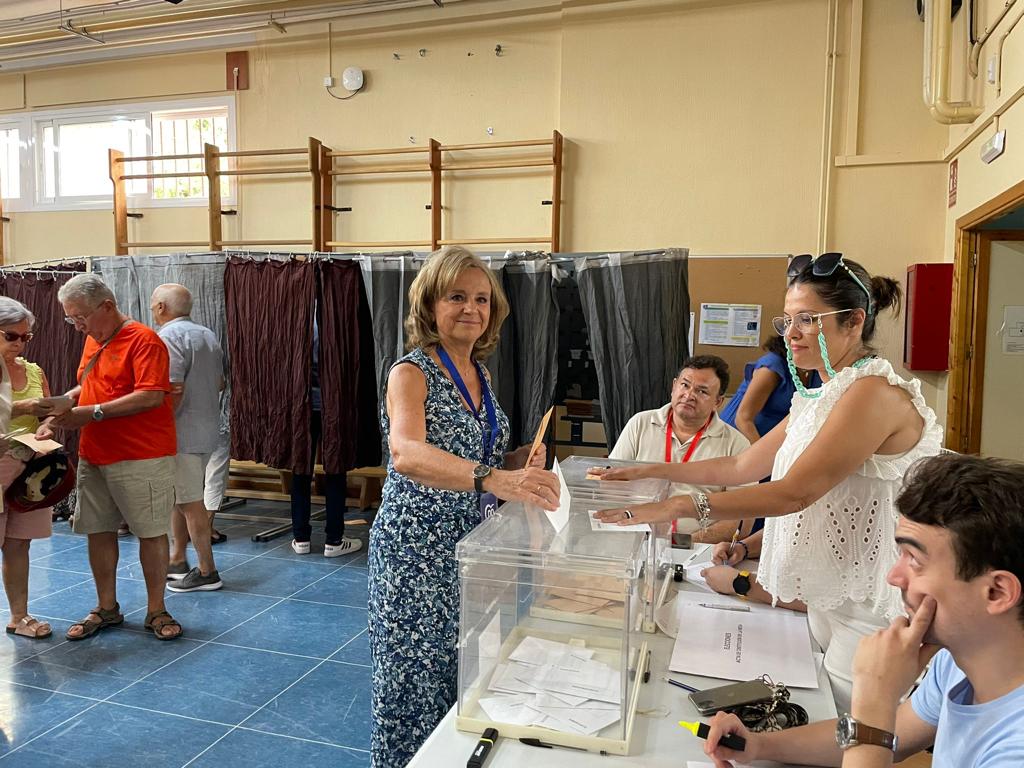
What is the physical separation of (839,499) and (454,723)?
2.74ft

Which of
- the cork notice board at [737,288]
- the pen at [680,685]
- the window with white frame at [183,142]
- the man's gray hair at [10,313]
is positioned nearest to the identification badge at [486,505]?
the pen at [680,685]

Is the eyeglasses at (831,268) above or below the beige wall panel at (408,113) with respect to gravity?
below

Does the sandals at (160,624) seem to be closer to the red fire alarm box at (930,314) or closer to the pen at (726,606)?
the pen at (726,606)

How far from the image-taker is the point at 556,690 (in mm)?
1177

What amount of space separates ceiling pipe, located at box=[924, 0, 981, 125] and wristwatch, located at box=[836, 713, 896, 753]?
3.89 m

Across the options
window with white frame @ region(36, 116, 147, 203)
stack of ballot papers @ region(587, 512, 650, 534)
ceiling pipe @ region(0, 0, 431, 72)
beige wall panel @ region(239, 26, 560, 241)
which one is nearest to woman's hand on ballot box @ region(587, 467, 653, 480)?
stack of ballot papers @ region(587, 512, 650, 534)

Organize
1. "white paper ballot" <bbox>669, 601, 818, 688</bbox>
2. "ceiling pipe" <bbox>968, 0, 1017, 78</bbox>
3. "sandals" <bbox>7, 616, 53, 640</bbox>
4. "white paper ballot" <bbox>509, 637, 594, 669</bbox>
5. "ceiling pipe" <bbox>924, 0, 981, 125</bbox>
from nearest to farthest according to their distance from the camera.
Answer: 1. "white paper ballot" <bbox>509, 637, 594, 669</bbox>
2. "white paper ballot" <bbox>669, 601, 818, 688</bbox>
3. "sandals" <bbox>7, 616, 53, 640</bbox>
4. "ceiling pipe" <bbox>968, 0, 1017, 78</bbox>
5. "ceiling pipe" <bbox>924, 0, 981, 125</bbox>

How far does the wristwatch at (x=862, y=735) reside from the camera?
2.91 ft

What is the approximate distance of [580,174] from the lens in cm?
512

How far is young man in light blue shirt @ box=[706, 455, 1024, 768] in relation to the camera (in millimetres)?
792

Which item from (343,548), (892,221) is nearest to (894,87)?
(892,221)

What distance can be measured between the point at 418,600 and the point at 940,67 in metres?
3.99

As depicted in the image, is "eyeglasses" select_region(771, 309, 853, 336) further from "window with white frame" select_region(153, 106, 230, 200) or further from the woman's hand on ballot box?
"window with white frame" select_region(153, 106, 230, 200)

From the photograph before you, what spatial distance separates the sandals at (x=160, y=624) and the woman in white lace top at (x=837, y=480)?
8.45 feet
